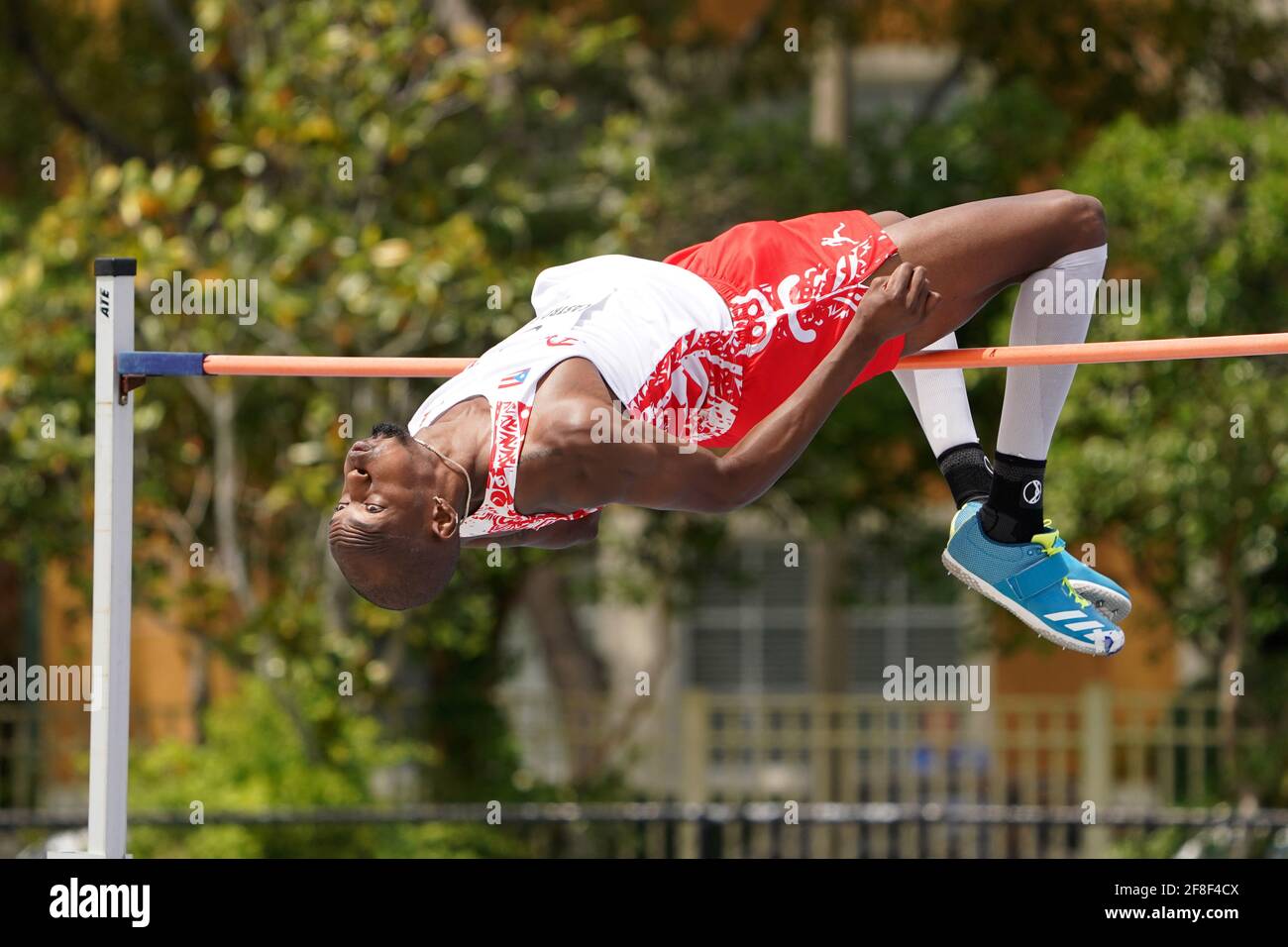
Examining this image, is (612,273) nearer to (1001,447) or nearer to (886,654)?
(1001,447)

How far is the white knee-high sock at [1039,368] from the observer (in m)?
4.39

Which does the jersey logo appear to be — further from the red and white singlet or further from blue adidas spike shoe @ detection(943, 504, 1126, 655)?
blue adidas spike shoe @ detection(943, 504, 1126, 655)

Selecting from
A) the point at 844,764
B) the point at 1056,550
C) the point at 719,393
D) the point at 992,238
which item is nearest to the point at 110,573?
the point at 719,393

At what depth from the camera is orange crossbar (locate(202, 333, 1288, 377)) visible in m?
4.12

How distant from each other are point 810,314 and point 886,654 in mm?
11907

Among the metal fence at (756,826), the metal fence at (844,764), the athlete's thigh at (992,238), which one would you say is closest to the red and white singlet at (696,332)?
the athlete's thigh at (992,238)

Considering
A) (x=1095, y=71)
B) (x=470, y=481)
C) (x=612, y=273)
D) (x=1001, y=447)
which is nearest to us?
(x=470, y=481)

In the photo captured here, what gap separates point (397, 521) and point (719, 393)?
0.88 metres

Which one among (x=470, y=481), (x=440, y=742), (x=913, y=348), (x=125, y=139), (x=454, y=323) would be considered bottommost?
(x=440, y=742)

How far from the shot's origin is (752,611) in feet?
51.5

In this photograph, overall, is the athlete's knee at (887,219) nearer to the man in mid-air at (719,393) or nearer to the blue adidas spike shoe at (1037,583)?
the man in mid-air at (719,393)

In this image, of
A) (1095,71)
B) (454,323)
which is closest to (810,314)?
(454,323)

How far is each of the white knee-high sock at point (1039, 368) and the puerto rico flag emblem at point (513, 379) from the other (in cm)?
127

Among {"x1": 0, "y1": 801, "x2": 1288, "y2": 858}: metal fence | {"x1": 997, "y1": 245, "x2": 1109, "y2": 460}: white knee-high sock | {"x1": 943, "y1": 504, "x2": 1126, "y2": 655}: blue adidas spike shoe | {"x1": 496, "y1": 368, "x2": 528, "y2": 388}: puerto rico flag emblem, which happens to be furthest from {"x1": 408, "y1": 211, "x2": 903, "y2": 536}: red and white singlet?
{"x1": 0, "y1": 801, "x2": 1288, "y2": 858}: metal fence
